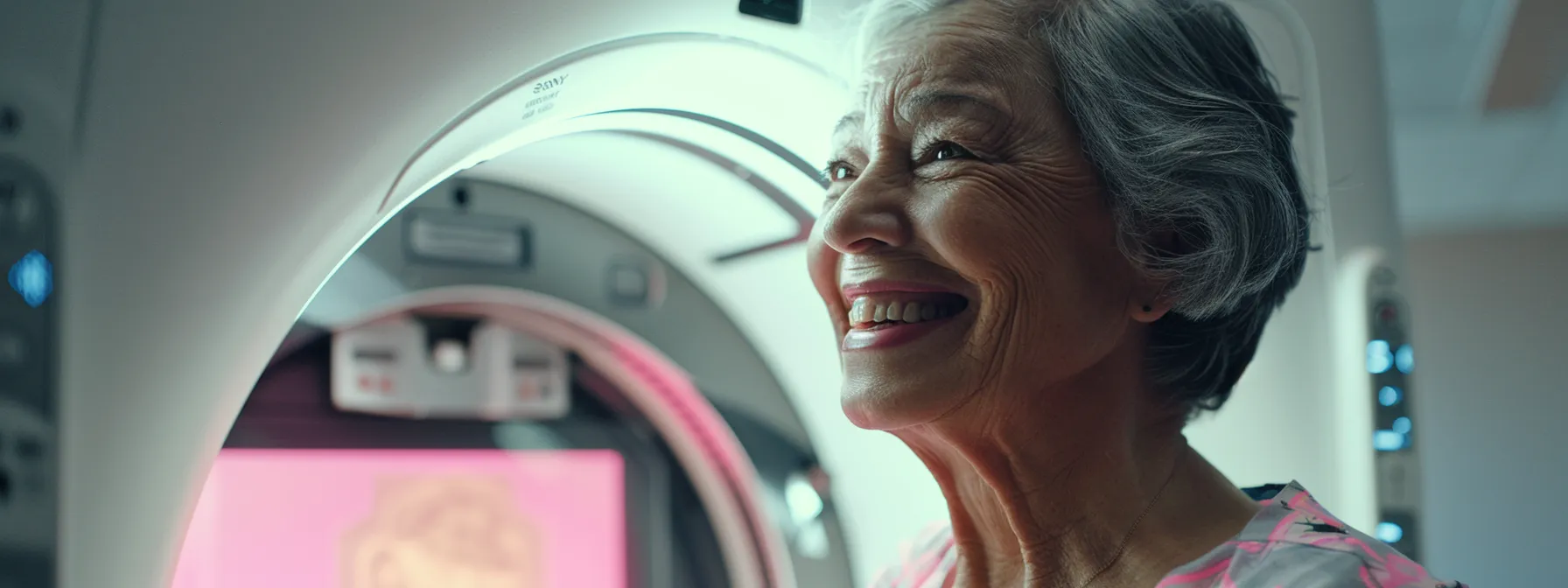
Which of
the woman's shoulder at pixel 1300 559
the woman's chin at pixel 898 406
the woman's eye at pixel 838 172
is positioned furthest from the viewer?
the woman's eye at pixel 838 172

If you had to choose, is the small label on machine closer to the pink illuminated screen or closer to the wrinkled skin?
the pink illuminated screen

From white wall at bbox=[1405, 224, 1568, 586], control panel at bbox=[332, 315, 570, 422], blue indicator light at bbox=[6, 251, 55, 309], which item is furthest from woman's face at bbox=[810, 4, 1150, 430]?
white wall at bbox=[1405, 224, 1568, 586]

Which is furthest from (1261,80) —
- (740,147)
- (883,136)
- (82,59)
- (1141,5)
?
(82,59)

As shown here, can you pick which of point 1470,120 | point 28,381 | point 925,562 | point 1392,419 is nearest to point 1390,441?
point 1392,419

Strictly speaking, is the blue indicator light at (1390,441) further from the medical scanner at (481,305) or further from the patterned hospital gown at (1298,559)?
the patterned hospital gown at (1298,559)

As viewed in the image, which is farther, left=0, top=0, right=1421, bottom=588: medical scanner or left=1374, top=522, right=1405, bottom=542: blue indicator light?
left=1374, top=522, right=1405, bottom=542: blue indicator light

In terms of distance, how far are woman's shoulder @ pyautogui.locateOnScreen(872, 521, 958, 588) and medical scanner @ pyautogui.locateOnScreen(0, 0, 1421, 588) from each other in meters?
0.26

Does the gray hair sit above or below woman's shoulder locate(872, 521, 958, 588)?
above

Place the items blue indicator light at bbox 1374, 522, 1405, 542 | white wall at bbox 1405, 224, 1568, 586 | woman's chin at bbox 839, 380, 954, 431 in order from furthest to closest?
white wall at bbox 1405, 224, 1568, 586
blue indicator light at bbox 1374, 522, 1405, 542
woman's chin at bbox 839, 380, 954, 431

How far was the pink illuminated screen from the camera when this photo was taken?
1.68 m

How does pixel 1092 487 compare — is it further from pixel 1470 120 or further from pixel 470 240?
pixel 1470 120

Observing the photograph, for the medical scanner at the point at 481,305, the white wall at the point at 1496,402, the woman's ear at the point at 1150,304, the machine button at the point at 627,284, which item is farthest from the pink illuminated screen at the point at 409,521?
the white wall at the point at 1496,402

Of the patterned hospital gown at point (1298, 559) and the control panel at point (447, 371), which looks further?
the control panel at point (447, 371)

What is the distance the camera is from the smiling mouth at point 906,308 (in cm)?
113
